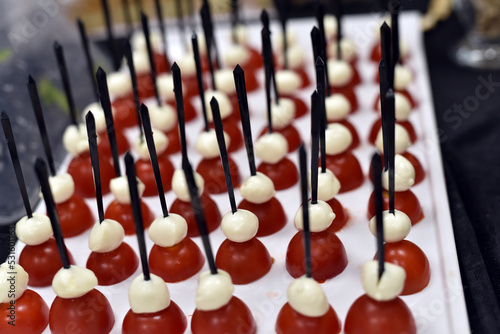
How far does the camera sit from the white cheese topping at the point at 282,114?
1.18 m

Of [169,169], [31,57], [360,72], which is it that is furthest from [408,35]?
[31,57]

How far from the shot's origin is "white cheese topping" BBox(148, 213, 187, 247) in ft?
2.93

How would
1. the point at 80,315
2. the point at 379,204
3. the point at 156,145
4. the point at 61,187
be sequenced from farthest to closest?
the point at 156,145 → the point at 61,187 → the point at 80,315 → the point at 379,204

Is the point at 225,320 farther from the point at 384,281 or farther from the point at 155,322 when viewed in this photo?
the point at 384,281

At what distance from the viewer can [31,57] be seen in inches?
55.4

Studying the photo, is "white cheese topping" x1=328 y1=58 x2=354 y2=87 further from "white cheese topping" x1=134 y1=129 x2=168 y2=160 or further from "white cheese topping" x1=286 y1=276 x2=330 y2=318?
"white cheese topping" x1=286 y1=276 x2=330 y2=318

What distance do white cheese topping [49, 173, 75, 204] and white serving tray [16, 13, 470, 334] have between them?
0.22 feet

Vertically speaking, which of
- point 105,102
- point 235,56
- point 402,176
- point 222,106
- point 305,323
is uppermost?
point 235,56

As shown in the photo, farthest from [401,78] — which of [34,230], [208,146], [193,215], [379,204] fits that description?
[34,230]

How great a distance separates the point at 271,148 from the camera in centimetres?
106

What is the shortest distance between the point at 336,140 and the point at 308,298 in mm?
371

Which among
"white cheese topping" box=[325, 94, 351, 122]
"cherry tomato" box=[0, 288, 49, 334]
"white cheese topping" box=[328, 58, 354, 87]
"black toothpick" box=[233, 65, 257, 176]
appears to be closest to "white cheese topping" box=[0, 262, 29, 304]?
"cherry tomato" box=[0, 288, 49, 334]

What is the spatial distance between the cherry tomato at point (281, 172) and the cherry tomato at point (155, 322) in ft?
1.08

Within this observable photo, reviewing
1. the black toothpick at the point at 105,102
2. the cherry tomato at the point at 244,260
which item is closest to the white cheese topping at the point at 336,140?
the cherry tomato at the point at 244,260
